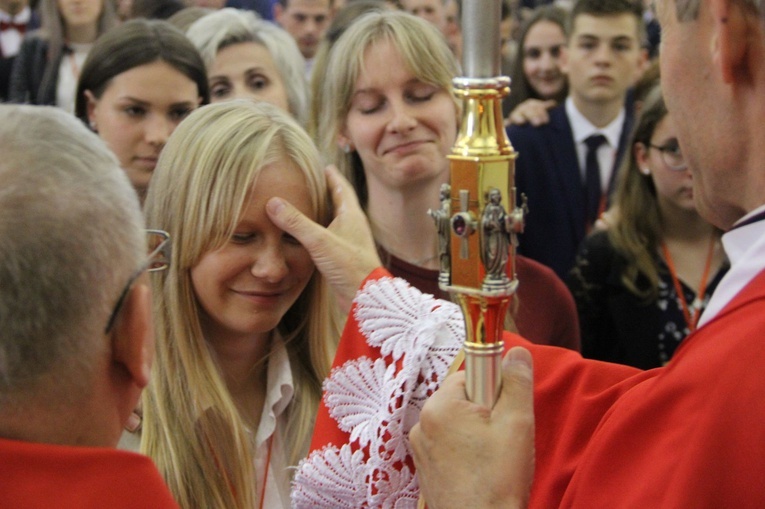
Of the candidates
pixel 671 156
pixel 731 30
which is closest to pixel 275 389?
pixel 731 30

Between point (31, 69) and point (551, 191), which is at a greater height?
point (31, 69)

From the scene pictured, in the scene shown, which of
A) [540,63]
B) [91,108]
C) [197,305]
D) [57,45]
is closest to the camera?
[197,305]

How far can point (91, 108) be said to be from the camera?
3807 mm

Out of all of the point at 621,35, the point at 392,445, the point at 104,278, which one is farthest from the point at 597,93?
the point at 104,278

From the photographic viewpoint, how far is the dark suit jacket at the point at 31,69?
5352mm

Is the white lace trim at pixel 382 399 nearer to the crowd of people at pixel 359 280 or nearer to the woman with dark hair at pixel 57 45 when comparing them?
the crowd of people at pixel 359 280

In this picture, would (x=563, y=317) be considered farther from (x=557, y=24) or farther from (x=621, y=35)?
(x=557, y=24)

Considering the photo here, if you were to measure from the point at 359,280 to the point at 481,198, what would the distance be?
805mm

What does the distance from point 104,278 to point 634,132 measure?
113 inches

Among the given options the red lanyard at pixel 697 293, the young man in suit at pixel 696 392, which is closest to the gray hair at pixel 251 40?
the red lanyard at pixel 697 293

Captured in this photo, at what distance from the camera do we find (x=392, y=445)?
82.0 inches

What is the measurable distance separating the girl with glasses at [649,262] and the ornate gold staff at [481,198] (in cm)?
223

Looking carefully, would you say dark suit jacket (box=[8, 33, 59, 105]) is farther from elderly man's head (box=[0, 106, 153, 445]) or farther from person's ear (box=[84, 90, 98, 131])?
elderly man's head (box=[0, 106, 153, 445])

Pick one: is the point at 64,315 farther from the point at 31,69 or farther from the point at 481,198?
the point at 31,69
